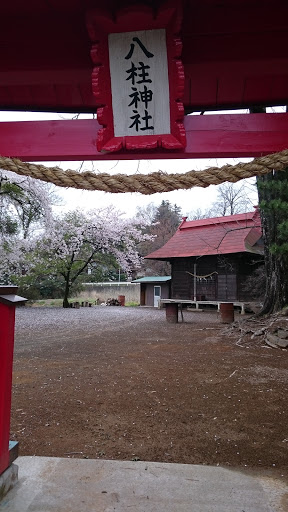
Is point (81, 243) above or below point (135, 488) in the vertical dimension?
above

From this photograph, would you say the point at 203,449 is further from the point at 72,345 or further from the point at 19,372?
the point at 72,345

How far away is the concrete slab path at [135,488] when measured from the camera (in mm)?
1891

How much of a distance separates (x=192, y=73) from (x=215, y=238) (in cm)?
1542

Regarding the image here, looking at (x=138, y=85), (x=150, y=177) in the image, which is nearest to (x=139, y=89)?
(x=138, y=85)

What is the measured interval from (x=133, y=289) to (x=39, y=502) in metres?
23.5

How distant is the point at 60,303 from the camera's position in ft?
70.2

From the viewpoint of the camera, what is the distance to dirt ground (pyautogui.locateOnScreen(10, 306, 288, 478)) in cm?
281

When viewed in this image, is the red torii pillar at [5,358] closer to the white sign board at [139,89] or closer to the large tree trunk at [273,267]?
Answer: the white sign board at [139,89]

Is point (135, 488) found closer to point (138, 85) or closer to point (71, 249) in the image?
point (138, 85)

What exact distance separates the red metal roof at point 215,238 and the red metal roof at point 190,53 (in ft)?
39.1

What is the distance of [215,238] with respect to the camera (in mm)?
17312

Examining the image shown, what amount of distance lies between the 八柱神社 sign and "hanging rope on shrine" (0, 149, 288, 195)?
72cm

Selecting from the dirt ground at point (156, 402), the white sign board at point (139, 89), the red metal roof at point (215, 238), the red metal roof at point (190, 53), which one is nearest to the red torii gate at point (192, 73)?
the red metal roof at point (190, 53)

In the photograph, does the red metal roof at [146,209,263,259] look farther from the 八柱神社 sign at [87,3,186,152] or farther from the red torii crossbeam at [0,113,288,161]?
the 八柱神社 sign at [87,3,186,152]
